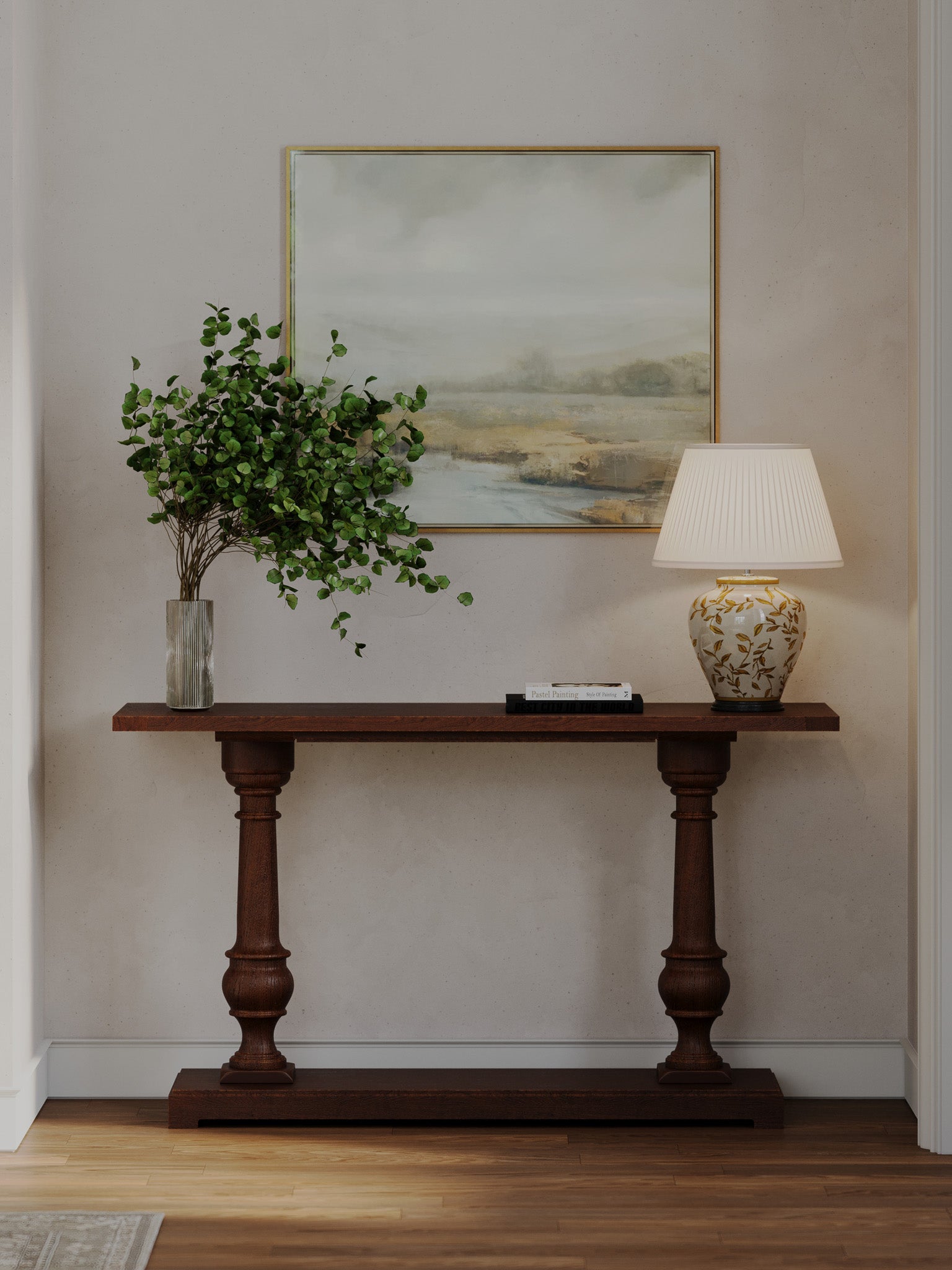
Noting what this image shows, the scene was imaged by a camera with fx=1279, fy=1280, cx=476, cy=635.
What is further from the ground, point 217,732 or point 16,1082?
point 217,732

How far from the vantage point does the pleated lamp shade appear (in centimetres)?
270

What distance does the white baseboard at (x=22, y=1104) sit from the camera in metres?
2.77

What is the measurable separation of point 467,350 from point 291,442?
514mm

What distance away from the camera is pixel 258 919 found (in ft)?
9.41

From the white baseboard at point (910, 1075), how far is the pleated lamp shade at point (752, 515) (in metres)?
1.18

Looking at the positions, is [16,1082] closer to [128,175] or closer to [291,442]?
[291,442]

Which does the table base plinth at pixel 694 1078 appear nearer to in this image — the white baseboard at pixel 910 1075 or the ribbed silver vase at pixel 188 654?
the white baseboard at pixel 910 1075

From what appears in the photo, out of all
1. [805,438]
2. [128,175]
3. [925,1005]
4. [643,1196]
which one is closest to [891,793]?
[925,1005]

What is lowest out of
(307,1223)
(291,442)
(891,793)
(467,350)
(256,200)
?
(307,1223)

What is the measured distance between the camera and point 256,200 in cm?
301

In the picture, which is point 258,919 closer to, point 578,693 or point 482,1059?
point 482,1059

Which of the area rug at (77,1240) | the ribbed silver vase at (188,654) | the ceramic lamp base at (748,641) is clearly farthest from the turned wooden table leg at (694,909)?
the area rug at (77,1240)

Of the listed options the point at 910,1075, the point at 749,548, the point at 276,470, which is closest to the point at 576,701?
the point at 749,548

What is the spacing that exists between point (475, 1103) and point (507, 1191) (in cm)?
34
